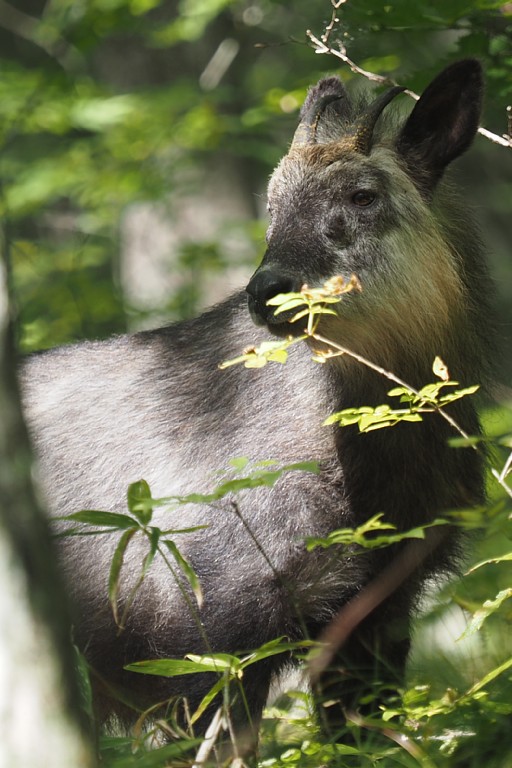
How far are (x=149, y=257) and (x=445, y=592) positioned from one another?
6627 mm

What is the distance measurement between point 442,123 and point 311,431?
1623 millimetres

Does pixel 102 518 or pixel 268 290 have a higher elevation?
pixel 268 290

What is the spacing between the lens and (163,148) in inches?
379

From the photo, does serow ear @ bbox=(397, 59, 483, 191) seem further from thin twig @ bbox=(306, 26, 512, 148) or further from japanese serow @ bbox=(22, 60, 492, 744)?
thin twig @ bbox=(306, 26, 512, 148)

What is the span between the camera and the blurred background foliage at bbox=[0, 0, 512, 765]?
7.64 m

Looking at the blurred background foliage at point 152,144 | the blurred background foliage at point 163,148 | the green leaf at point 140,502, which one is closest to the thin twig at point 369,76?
the blurred background foliage at point 163,148

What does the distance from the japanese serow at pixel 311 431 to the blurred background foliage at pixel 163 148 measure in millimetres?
895

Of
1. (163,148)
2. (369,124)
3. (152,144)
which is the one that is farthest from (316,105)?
(163,148)

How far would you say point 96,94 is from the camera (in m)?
9.27

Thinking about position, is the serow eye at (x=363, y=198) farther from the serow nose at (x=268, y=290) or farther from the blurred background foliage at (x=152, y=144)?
the blurred background foliage at (x=152, y=144)

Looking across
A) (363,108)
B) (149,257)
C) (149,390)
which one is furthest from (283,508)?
(149,257)

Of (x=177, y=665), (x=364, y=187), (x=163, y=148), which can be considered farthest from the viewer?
(x=163, y=148)

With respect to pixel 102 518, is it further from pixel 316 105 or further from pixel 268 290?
pixel 316 105

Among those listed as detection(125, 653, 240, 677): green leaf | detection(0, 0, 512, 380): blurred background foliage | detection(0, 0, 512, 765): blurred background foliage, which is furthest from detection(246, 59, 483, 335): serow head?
detection(0, 0, 512, 380): blurred background foliage
